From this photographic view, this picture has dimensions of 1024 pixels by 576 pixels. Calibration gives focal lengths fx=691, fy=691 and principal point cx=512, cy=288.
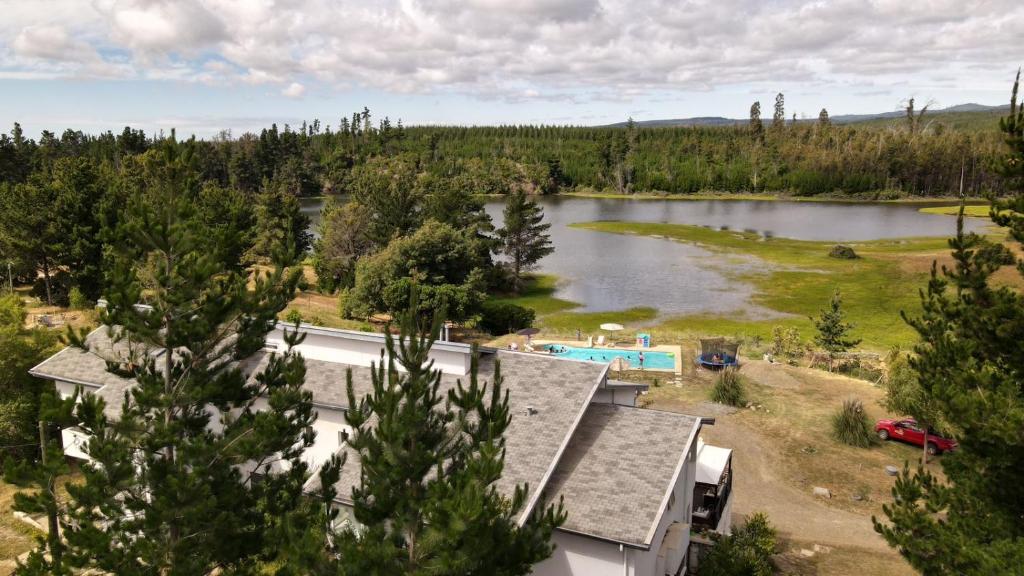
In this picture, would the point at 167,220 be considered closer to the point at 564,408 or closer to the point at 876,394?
the point at 564,408

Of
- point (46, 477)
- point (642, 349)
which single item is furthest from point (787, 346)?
point (46, 477)

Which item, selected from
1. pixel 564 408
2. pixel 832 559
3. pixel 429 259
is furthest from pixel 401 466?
pixel 429 259

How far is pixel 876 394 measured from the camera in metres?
35.9

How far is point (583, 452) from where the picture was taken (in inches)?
723

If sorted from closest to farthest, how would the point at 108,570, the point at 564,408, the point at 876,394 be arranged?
the point at 108,570, the point at 564,408, the point at 876,394

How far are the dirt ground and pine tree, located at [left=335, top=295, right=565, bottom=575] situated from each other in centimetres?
1343

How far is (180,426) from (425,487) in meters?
5.01

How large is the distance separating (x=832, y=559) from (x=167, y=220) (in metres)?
21.0

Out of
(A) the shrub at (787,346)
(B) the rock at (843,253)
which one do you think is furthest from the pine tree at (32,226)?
(B) the rock at (843,253)

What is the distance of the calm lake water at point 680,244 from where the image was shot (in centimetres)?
6575

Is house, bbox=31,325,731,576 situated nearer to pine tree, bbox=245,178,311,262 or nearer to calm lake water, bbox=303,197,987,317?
calm lake water, bbox=303,197,987,317

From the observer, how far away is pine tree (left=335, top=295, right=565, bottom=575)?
1036cm

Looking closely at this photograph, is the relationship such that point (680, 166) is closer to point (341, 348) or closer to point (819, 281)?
point (819, 281)

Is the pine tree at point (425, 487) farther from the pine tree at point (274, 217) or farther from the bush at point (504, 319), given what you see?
the pine tree at point (274, 217)
